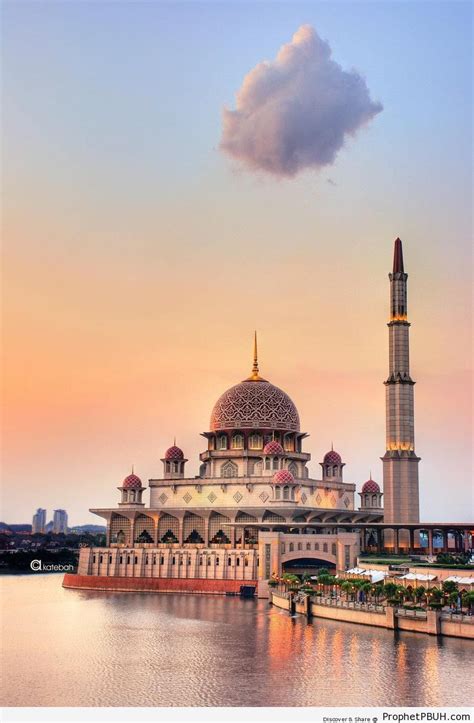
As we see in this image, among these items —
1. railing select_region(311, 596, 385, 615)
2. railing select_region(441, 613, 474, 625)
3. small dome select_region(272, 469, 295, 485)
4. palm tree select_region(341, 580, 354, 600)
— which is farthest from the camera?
small dome select_region(272, 469, 295, 485)

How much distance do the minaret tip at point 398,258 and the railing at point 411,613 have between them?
44313 millimetres

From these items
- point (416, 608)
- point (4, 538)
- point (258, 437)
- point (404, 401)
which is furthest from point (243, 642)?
point (4, 538)

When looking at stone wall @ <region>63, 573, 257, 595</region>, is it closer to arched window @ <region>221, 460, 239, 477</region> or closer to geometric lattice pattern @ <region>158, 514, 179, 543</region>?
geometric lattice pattern @ <region>158, 514, 179, 543</region>

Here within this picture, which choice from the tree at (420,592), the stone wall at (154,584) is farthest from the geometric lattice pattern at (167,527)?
the tree at (420,592)

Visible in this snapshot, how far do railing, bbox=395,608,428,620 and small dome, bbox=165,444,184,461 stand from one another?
1940 inches

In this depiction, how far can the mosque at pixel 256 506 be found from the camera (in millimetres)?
93938

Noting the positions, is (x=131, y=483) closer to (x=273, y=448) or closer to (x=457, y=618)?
(x=273, y=448)

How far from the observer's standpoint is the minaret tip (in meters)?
100

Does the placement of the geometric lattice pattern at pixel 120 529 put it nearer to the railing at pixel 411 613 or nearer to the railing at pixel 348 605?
the railing at pixel 348 605

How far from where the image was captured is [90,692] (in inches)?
1837

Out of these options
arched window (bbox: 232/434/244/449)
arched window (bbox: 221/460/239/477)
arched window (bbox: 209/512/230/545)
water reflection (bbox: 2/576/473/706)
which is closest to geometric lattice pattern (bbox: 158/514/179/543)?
arched window (bbox: 209/512/230/545)

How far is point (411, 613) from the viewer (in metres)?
62.2

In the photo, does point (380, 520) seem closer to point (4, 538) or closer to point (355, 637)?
point (355, 637)

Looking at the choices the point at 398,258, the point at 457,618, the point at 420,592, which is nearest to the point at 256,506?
the point at 398,258
